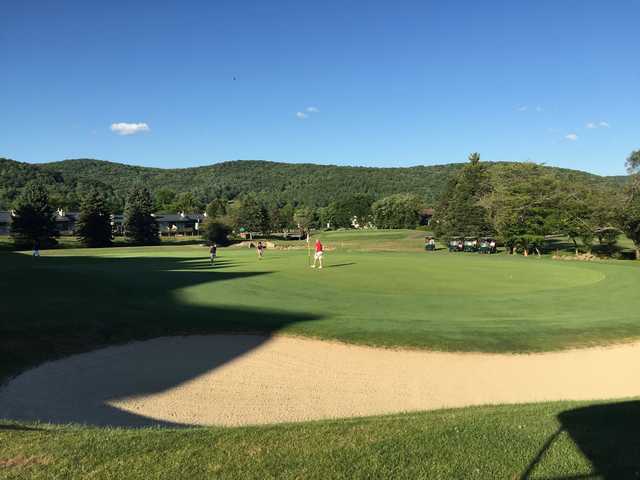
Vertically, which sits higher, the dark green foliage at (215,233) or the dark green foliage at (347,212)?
the dark green foliage at (347,212)

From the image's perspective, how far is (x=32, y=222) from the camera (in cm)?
8912

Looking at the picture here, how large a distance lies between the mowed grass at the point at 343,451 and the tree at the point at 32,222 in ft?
306

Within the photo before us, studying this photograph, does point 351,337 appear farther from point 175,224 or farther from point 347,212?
point 347,212

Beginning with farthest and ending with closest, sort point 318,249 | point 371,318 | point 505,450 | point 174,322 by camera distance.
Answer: point 318,249 → point 371,318 → point 174,322 → point 505,450

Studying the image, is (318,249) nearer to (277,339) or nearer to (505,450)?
(277,339)

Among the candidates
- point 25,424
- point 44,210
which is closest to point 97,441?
point 25,424

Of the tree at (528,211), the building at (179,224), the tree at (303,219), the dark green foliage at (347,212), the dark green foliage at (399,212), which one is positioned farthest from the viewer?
the dark green foliage at (347,212)

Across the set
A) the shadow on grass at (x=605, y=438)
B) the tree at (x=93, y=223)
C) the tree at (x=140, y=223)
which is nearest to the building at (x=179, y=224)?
the tree at (x=140, y=223)

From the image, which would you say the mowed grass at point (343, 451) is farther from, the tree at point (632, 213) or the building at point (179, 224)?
the building at point (179, 224)

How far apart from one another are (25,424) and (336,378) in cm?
659

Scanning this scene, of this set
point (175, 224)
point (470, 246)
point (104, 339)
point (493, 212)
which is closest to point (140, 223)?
point (175, 224)

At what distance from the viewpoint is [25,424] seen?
7.90 m

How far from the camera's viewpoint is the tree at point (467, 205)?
7606 cm

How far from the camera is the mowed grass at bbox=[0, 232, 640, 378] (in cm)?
1474
